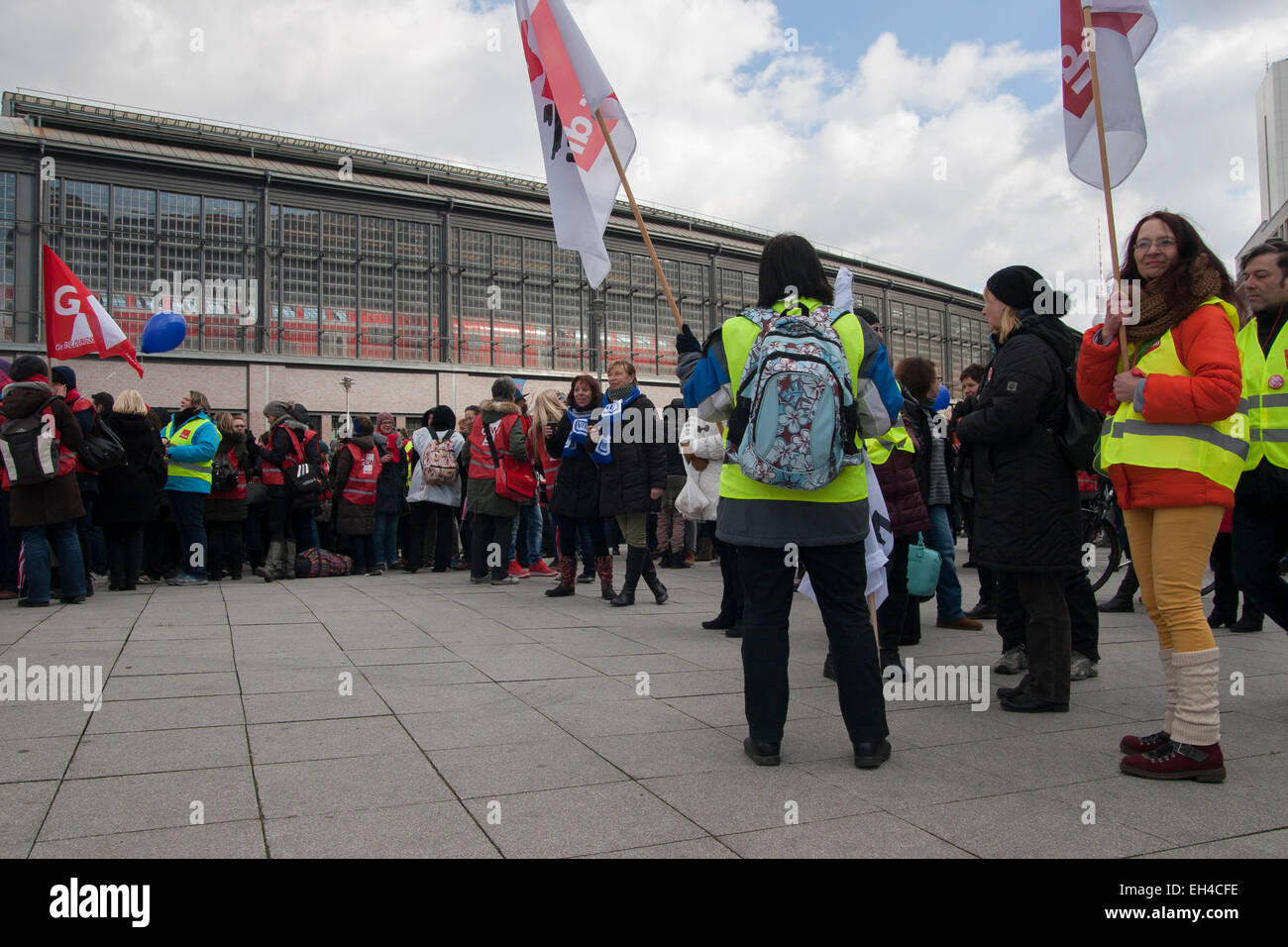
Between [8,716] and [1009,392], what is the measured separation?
4.75 meters

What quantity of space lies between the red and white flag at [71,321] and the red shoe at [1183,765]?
10.8 metres

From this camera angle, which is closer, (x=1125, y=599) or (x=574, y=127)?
(x=574, y=127)

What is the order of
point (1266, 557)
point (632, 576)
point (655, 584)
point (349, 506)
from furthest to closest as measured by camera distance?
point (349, 506), point (655, 584), point (632, 576), point (1266, 557)

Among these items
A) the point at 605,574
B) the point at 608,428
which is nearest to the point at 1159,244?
the point at 608,428

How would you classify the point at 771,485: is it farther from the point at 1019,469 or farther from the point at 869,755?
the point at 1019,469

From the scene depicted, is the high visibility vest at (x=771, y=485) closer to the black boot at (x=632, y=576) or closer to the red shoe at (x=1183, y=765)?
the red shoe at (x=1183, y=765)

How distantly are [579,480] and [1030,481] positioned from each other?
5006mm

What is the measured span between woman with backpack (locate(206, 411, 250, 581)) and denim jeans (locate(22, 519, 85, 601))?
2.12 meters

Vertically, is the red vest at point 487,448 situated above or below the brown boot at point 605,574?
above

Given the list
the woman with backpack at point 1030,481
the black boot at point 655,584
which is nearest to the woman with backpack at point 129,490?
the black boot at point 655,584

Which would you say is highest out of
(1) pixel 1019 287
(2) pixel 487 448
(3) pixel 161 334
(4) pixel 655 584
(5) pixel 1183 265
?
(3) pixel 161 334

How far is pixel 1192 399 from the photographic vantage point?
11.5 feet

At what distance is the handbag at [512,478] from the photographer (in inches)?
398

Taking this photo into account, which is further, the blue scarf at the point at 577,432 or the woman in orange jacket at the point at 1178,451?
the blue scarf at the point at 577,432
